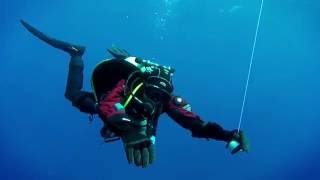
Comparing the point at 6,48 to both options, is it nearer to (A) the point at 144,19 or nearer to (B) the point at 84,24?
(B) the point at 84,24

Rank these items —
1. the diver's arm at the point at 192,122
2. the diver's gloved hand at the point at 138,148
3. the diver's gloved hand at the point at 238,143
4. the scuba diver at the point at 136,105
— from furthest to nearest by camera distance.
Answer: the diver's arm at the point at 192,122 → the diver's gloved hand at the point at 238,143 → the scuba diver at the point at 136,105 → the diver's gloved hand at the point at 138,148

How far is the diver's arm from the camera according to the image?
508 centimetres

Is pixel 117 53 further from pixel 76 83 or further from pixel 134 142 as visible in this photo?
pixel 134 142

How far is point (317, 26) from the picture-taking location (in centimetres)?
2050

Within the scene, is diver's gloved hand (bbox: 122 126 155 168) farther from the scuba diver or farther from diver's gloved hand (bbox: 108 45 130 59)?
diver's gloved hand (bbox: 108 45 130 59)

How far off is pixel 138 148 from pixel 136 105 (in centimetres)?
70

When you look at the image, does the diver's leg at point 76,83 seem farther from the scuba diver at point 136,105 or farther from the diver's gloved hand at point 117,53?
the diver's gloved hand at point 117,53

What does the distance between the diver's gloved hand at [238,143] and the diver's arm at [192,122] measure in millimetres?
174

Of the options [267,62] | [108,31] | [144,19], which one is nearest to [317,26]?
[267,62]

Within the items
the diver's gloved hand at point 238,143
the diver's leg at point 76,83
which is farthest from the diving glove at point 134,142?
the diver's gloved hand at point 238,143

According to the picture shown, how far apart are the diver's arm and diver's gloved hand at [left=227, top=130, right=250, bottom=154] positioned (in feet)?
0.57

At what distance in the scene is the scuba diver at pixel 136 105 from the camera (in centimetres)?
376

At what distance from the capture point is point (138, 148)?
11.9 feet

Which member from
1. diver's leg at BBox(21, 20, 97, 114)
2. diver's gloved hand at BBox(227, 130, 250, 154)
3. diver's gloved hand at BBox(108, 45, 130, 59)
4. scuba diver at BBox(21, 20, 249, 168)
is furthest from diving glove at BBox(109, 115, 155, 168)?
diver's gloved hand at BBox(108, 45, 130, 59)
